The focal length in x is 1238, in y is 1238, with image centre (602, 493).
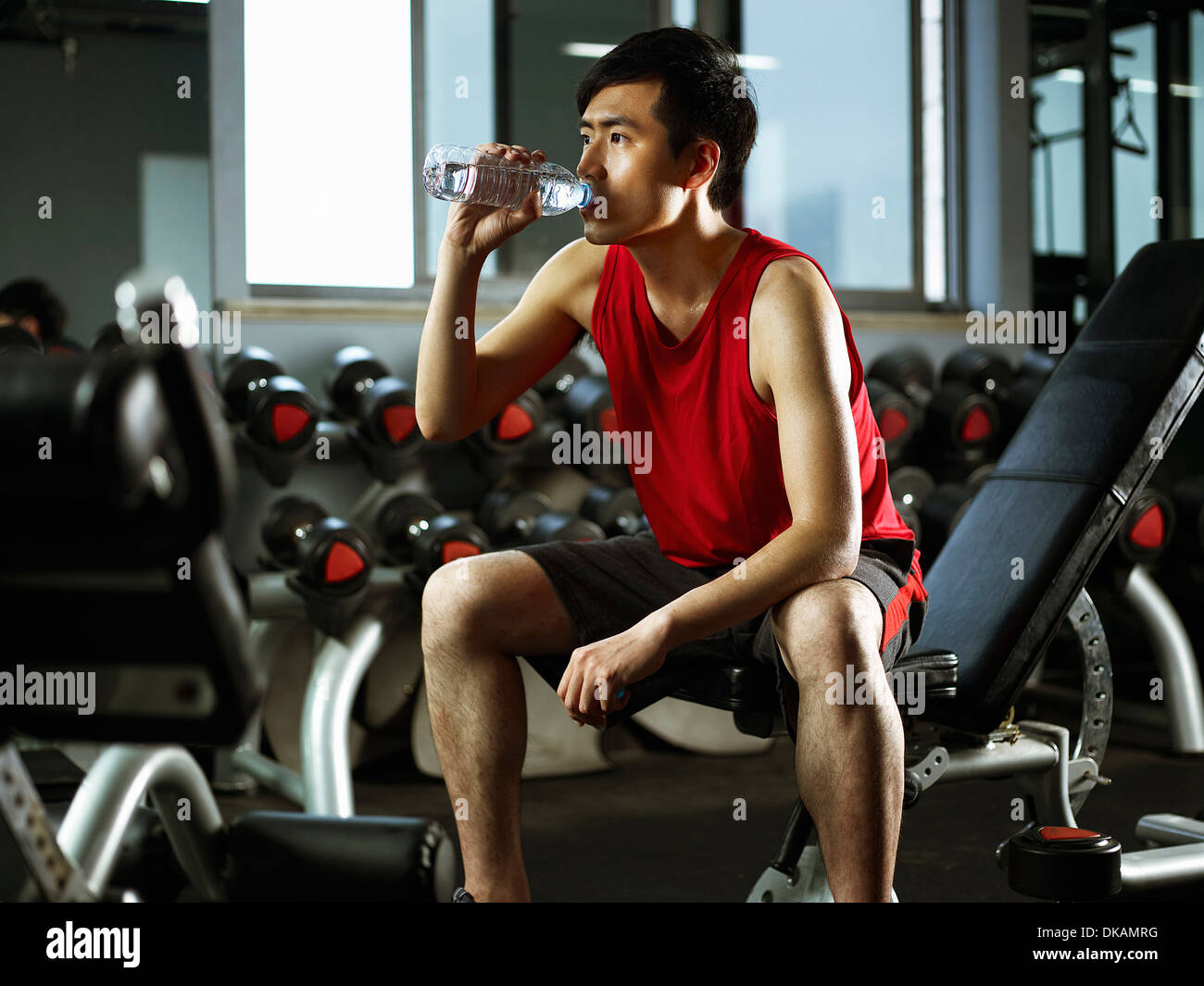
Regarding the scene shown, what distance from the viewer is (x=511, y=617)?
1.49m

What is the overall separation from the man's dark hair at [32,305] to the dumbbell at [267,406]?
2.60ft

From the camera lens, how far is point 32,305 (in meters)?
3.15

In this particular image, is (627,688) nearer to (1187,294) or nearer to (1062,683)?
(1187,294)

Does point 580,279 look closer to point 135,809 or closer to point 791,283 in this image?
point 791,283

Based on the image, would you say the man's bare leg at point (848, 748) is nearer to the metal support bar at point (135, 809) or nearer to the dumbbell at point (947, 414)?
the metal support bar at point (135, 809)

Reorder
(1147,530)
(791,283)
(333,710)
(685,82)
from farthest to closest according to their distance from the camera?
(1147,530)
(333,710)
(685,82)
(791,283)

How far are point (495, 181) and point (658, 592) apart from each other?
0.54 m

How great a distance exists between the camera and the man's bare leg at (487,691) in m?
1.46

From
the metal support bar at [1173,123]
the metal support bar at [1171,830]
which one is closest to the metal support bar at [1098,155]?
the metal support bar at [1173,123]

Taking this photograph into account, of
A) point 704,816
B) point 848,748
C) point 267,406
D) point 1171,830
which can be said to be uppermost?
point 267,406

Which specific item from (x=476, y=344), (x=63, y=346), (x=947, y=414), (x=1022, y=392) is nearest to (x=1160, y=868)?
(x=476, y=344)

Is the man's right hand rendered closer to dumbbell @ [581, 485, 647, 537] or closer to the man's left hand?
the man's left hand

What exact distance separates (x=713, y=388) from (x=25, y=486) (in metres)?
0.91
